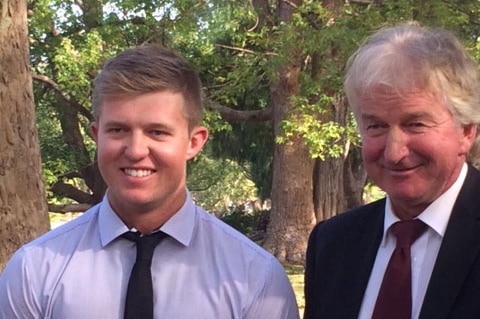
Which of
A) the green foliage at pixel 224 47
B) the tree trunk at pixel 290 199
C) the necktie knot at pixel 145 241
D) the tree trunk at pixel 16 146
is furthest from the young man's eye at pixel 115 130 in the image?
the tree trunk at pixel 290 199

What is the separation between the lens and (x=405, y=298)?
252cm

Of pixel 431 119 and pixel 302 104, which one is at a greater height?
A: pixel 302 104

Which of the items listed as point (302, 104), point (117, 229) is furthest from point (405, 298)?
point (302, 104)

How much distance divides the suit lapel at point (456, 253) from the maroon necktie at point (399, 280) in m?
0.07

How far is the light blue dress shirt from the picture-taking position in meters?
2.55

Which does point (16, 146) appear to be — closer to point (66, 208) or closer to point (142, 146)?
point (142, 146)

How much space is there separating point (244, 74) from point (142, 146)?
13422 millimetres

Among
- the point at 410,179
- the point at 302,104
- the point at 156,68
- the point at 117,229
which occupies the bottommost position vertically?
the point at 117,229

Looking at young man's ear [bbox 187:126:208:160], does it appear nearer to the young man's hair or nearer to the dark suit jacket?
the young man's hair

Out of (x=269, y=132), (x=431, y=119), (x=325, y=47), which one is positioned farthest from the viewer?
(x=269, y=132)

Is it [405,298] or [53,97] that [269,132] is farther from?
[405,298]

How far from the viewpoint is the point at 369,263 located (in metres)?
2.73

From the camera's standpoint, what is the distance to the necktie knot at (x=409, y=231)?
257 cm

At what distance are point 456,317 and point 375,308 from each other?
0.89ft
